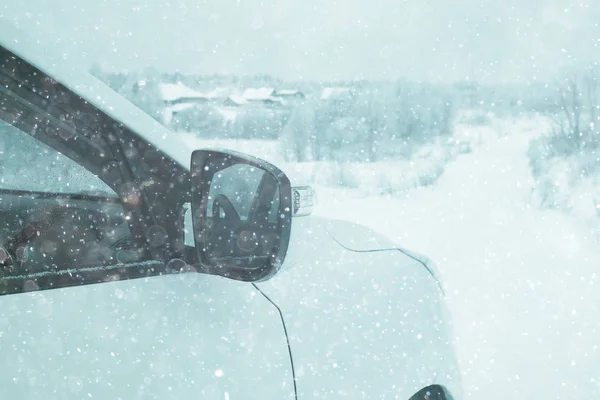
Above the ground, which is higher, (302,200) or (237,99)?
(302,200)

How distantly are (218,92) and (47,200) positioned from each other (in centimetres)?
2739

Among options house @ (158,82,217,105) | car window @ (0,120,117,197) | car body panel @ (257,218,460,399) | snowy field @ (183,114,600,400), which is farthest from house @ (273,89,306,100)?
car window @ (0,120,117,197)

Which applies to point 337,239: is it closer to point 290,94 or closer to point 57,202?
point 57,202

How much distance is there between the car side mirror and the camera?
1408 millimetres

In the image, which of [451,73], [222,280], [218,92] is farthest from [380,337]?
[451,73]

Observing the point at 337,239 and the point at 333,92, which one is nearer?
the point at 337,239

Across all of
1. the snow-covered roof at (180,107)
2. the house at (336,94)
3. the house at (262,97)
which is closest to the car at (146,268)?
the house at (336,94)

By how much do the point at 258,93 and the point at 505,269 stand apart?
2192 centimetres

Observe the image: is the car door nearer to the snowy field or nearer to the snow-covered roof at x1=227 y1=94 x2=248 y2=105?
the snowy field

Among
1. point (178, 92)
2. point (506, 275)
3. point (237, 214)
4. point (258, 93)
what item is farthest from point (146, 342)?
point (258, 93)

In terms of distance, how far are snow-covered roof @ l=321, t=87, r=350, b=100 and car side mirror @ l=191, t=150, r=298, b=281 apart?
21401 millimetres

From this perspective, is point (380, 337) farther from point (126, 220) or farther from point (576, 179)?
point (576, 179)

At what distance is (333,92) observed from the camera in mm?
23719

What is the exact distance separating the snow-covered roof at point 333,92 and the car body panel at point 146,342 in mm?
21654
